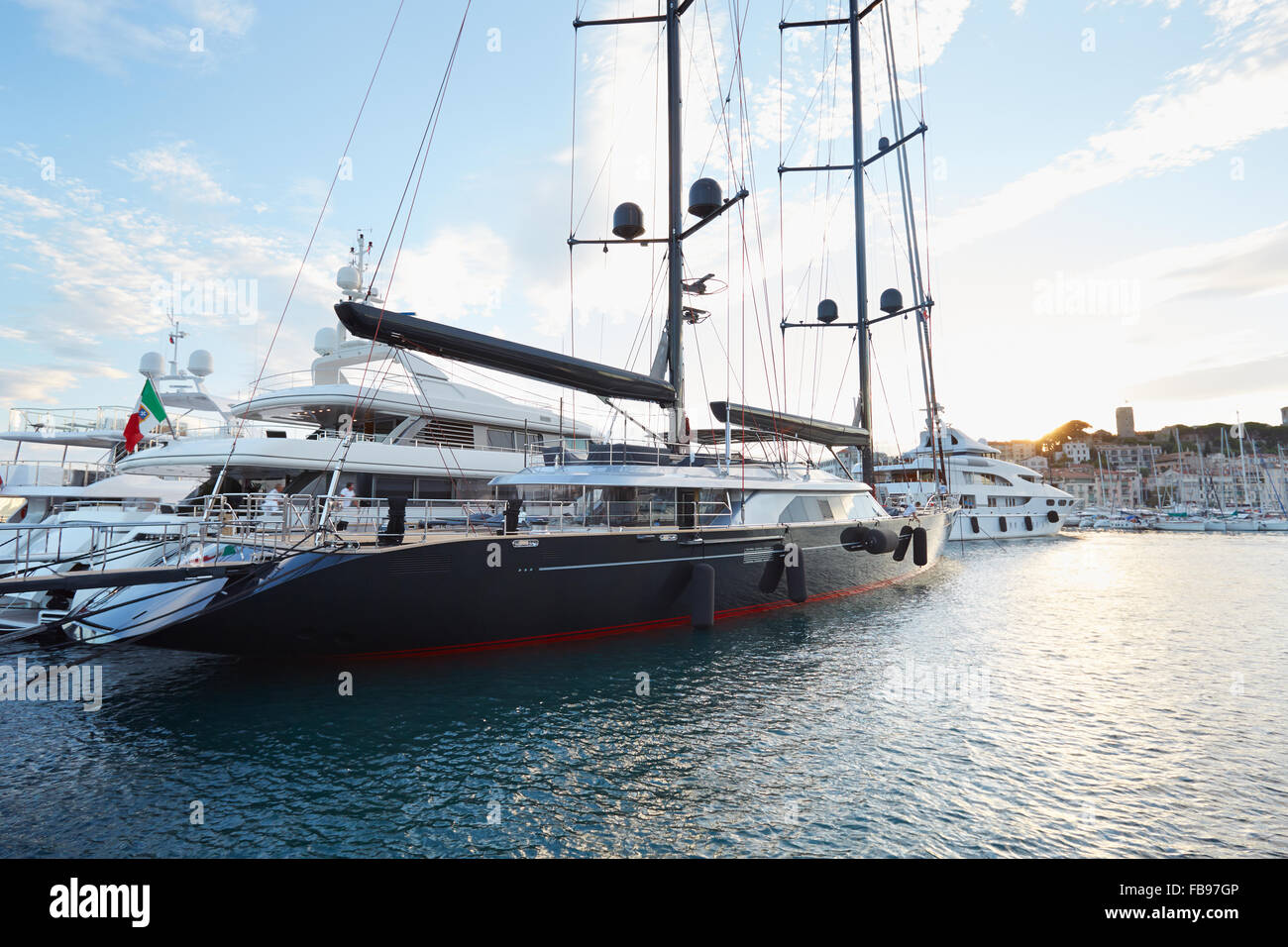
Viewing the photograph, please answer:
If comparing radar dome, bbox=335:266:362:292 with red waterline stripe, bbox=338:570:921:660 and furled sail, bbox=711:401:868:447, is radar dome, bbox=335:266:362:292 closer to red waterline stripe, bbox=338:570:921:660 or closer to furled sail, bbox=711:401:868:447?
furled sail, bbox=711:401:868:447

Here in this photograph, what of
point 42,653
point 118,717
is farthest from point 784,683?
point 42,653

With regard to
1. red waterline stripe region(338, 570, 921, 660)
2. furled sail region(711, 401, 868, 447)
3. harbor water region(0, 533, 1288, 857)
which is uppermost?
furled sail region(711, 401, 868, 447)

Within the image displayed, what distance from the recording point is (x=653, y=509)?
11852 millimetres

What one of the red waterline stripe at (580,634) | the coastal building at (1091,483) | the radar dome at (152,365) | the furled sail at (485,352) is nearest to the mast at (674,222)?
the furled sail at (485,352)

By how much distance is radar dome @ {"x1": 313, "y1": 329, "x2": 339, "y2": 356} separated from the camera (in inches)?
901

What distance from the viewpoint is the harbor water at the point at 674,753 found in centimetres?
479

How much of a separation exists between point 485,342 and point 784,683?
705cm

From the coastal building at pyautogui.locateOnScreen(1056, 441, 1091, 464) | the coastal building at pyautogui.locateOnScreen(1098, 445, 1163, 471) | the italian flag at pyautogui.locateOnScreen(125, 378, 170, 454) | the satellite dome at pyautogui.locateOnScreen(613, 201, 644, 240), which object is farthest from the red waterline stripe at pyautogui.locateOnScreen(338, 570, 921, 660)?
the coastal building at pyautogui.locateOnScreen(1056, 441, 1091, 464)

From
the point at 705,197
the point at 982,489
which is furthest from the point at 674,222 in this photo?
the point at 982,489

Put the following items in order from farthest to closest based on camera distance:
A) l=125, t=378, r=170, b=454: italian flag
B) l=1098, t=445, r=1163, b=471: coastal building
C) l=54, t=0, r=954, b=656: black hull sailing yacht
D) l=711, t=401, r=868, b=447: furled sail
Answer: l=1098, t=445, r=1163, b=471: coastal building, l=125, t=378, r=170, b=454: italian flag, l=711, t=401, r=868, b=447: furled sail, l=54, t=0, r=954, b=656: black hull sailing yacht

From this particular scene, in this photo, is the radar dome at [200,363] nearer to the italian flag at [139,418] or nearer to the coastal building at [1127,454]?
the italian flag at [139,418]

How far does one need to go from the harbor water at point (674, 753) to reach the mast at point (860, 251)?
13210 mm

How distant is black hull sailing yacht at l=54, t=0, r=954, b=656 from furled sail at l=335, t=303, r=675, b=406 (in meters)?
0.03

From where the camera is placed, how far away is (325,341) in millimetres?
23094
